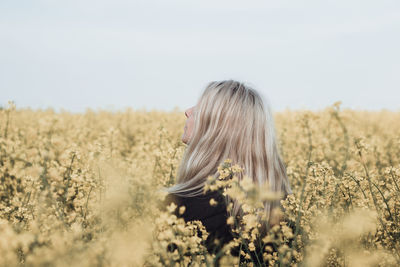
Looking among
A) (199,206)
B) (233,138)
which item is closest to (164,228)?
(199,206)

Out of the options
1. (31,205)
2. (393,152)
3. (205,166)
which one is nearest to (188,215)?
(205,166)

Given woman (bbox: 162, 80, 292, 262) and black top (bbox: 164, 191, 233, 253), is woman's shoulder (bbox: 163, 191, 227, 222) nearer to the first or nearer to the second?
black top (bbox: 164, 191, 233, 253)

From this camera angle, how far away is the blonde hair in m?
2.43

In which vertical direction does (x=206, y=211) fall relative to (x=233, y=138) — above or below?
below

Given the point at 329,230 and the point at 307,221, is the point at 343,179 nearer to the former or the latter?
the point at 307,221

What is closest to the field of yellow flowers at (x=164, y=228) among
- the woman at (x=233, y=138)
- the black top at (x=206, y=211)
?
the black top at (x=206, y=211)

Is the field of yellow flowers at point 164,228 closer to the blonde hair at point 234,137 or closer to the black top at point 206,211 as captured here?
the black top at point 206,211

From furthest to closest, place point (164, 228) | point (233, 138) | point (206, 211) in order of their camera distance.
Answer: point (233, 138) → point (206, 211) → point (164, 228)

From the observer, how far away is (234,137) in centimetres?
247

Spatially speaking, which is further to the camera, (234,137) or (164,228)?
(234,137)

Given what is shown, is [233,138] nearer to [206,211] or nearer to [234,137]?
[234,137]

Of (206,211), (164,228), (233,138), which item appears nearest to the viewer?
(164,228)

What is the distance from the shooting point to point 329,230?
187 cm

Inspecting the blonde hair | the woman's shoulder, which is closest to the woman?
the blonde hair
